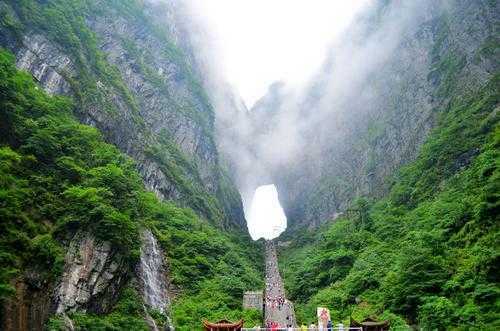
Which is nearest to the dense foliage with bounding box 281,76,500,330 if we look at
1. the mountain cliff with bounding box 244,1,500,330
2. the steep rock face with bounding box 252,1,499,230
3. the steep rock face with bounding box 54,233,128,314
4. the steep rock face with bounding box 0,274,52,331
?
the mountain cliff with bounding box 244,1,500,330

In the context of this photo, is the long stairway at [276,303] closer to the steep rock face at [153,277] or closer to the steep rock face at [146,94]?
the steep rock face at [153,277]

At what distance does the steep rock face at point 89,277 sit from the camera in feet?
72.2

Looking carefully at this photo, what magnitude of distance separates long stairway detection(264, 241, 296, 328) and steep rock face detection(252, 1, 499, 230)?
20.2 metres

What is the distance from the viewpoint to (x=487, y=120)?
159ft

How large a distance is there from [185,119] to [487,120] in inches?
1807

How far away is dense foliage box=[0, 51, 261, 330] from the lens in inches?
826

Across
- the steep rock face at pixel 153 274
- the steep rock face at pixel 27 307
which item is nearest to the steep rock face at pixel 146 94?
the steep rock face at pixel 153 274

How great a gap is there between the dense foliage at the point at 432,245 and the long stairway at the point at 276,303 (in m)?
1.40

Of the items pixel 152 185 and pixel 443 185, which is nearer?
pixel 443 185

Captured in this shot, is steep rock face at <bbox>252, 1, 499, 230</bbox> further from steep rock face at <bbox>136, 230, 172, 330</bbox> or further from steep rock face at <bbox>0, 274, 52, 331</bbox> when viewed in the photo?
steep rock face at <bbox>0, 274, 52, 331</bbox>

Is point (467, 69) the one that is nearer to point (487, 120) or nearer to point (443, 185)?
point (487, 120)

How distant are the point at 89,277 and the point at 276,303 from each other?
18.9m

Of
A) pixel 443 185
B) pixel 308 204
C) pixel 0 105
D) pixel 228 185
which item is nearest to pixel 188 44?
pixel 228 185

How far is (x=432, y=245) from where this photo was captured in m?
31.4
